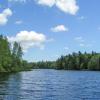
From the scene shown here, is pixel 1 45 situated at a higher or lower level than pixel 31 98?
higher

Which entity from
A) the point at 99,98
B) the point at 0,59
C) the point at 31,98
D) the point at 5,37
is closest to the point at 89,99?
the point at 99,98

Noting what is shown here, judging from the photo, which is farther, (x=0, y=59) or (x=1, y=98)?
(x=0, y=59)

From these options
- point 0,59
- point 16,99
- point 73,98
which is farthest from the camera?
point 0,59

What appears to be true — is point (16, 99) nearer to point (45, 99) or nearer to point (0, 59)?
point (45, 99)

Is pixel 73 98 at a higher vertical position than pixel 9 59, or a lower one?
lower

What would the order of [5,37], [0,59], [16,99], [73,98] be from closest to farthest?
1. [16,99]
2. [73,98]
3. [0,59]
4. [5,37]

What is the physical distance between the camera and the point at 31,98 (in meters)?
46.2

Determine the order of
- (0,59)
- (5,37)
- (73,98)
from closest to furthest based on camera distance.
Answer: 1. (73,98)
2. (0,59)
3. (5,37)

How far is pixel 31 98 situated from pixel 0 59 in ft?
391

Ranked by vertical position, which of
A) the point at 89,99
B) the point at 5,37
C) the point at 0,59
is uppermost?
the point at 5,37

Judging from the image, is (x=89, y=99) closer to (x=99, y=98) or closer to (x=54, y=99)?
(x=99, y=98)

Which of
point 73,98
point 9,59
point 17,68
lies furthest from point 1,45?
point 73,98

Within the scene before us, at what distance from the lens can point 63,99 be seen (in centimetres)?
4572

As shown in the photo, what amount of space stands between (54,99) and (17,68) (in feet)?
486
